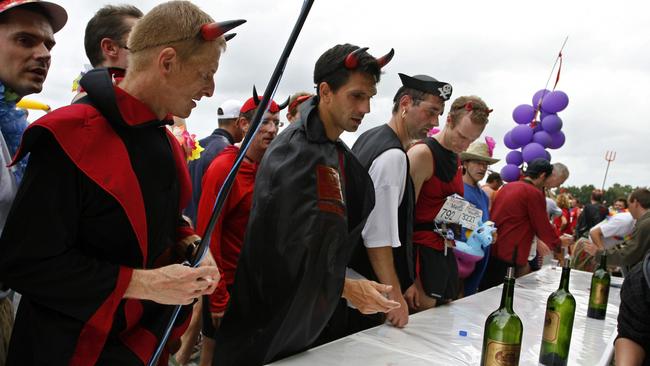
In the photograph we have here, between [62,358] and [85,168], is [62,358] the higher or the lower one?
the lower one

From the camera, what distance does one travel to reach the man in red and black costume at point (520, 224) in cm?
401

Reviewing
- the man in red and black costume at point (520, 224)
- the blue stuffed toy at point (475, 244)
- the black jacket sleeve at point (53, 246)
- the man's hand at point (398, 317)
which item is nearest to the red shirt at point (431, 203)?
the blue stuffed toy at point (475, 244)

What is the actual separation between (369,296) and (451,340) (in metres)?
0.37

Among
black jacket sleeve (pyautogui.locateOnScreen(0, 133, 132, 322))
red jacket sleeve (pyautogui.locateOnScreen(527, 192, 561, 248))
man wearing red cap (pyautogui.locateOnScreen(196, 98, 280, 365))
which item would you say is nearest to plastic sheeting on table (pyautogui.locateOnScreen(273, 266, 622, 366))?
black jacket sleeve (pyautogui.locateOnScreen(0, 133, 132, 322))

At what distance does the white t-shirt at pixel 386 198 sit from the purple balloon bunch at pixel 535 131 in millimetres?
5127

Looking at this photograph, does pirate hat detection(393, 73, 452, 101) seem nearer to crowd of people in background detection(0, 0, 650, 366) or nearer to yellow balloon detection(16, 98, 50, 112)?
crowd of people in background detection(0, 0, 650, 366)

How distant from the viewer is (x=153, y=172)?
116 cm

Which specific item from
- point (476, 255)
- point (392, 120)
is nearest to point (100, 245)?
point (392, 120)

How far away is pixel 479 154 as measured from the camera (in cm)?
414

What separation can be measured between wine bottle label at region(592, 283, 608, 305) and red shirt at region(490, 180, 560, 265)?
1.53 m

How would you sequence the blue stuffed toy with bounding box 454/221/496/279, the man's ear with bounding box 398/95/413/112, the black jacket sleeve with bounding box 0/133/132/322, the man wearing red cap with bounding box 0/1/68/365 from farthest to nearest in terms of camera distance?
the blue stuffed toy with bounding box 454/221/496/279 < the man's ear with bounding box 398/95/413/112 < the man wearing red cap with bounding box 0/1/68/365 < the black jacket sleeve with bounding box 0/133/132/322

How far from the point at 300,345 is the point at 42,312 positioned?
28.6 inches

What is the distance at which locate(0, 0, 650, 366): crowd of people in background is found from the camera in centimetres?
101

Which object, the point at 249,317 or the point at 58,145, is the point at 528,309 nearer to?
the point at 249,317
